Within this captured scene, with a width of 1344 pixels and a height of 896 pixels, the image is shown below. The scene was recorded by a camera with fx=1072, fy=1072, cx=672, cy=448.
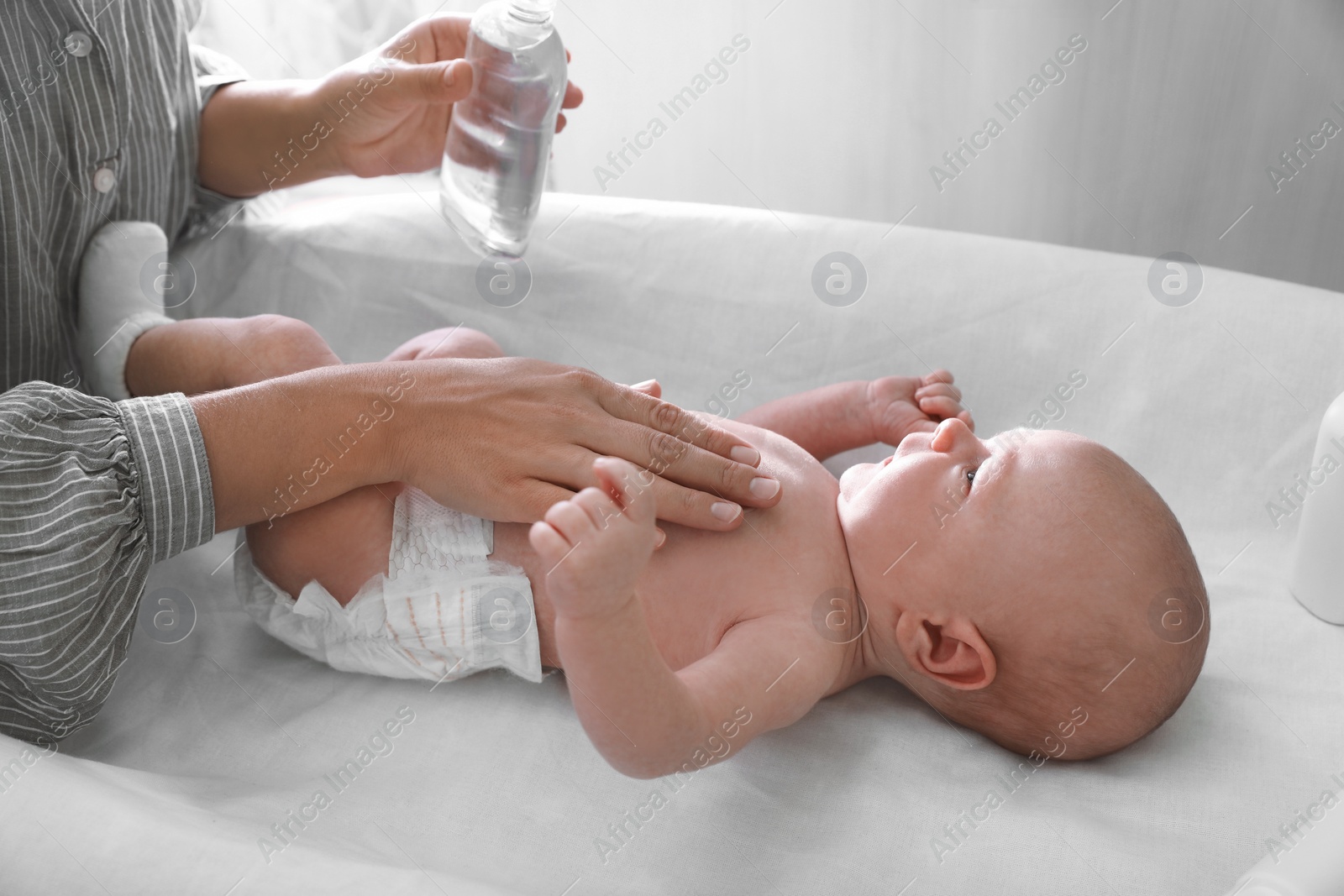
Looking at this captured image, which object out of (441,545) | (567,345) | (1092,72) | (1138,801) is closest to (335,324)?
(567,345)

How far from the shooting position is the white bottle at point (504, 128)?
4.33 feet

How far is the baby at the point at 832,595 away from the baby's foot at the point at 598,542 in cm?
8

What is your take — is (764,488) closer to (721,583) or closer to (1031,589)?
(721,583)

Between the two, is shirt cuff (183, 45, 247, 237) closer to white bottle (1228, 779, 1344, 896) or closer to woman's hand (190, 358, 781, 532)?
woman's hand (190, 358, 781, 532)

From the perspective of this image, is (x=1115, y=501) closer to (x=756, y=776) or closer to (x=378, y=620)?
(x=756, y=776)

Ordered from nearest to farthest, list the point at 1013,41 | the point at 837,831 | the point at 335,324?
the point at 837,831 < the point at 335,324 < the point at 1013,41

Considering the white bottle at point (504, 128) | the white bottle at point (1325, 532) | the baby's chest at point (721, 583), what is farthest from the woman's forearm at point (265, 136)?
the white bottle at point (1325, 532)

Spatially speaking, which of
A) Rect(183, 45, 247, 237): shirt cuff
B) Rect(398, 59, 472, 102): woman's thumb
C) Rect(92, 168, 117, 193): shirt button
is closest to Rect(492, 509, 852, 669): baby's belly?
Rect(398, 59, 472, 102): woman's thumb

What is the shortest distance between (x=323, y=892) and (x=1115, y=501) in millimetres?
699

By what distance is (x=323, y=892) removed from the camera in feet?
2.38

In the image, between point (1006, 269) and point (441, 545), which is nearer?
point (441, 545)

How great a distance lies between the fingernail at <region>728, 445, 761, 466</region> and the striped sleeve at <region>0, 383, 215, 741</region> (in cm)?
47

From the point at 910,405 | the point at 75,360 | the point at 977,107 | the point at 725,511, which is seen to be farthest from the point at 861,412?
the point at 75,360

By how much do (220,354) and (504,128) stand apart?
47cm
